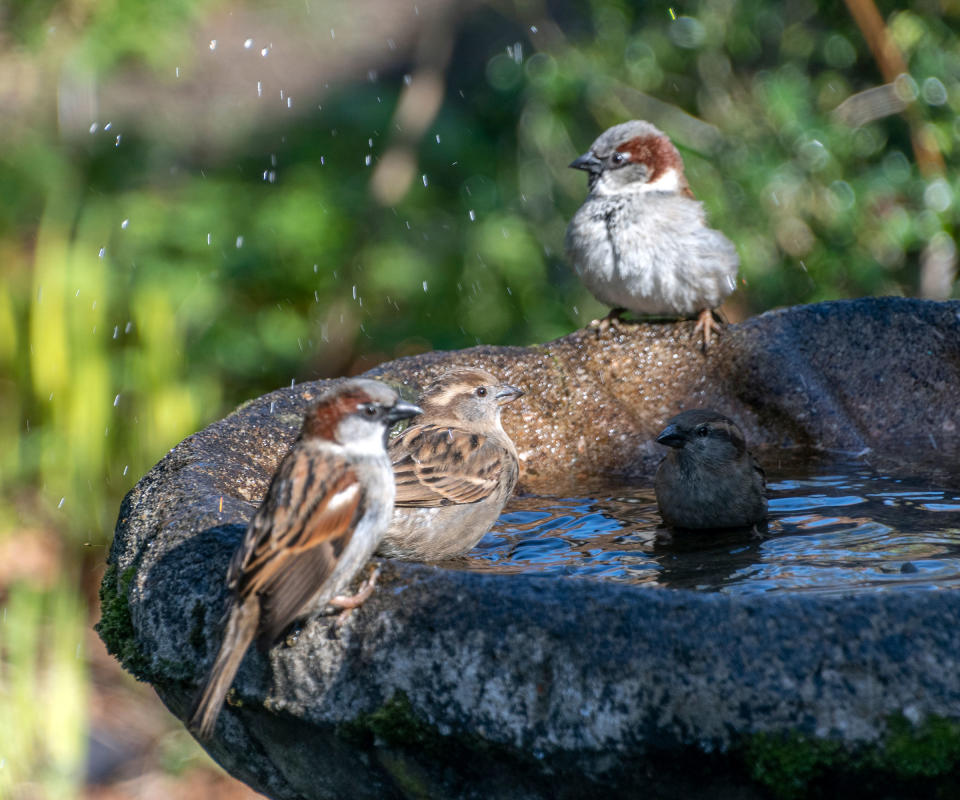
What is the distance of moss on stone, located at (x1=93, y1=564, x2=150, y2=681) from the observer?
98.8 inches

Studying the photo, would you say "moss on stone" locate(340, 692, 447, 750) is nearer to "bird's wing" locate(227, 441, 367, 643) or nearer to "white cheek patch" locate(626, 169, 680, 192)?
"bird's wing" locate(227, 441, 367, 643)

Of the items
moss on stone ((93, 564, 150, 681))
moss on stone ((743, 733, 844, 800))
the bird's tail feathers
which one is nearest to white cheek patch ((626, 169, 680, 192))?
moss on stone ((93, 564, 150, 681))

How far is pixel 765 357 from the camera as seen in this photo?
13.3ft

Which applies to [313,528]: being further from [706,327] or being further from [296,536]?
[706,327]

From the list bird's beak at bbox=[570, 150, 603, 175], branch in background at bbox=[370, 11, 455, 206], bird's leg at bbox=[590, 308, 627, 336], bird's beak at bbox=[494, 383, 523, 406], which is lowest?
bird's beak at bbox=[494, 383, 523, 406]

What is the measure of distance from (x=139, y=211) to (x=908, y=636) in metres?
6.08

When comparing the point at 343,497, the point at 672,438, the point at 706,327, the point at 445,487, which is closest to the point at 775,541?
the point at 672,438

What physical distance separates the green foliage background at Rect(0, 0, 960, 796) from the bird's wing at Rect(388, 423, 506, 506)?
9.01 ft

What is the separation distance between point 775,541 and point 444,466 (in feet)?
3.17

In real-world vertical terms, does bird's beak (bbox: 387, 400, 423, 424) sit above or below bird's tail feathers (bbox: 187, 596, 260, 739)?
above

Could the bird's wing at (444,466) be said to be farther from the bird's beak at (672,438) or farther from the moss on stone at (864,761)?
the moss on stone at (864,761)

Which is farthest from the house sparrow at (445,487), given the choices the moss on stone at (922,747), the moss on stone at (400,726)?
the moss on stone at (922,747)

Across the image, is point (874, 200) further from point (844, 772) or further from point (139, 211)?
point (844, 772)

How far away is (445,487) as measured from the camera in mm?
3158
